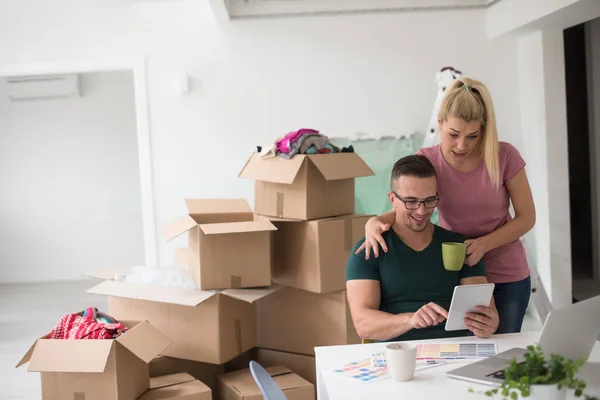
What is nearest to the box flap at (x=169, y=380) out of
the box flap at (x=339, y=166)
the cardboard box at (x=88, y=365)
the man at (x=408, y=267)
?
the cardboard box at (x=88, y=365)

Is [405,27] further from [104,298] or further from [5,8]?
[104,298]

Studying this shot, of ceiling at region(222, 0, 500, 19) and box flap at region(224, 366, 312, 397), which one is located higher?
ceiling at region(222, 0, 500, 19)

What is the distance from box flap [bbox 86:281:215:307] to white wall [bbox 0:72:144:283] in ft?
14.2

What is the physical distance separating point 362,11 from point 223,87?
1.18 meters

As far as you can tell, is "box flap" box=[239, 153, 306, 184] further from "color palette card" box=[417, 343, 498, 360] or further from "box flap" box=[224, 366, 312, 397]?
"color palette card" box=[417, 343, 498, 360]

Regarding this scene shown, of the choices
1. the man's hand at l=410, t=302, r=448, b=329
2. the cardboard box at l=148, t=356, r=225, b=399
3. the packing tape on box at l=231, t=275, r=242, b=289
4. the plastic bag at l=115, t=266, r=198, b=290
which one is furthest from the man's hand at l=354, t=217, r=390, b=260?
the cardboard box at l=148, t=356, r=225, b=399

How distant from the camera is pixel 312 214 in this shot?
3422 millimetres

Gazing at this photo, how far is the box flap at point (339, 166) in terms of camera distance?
11.0ft

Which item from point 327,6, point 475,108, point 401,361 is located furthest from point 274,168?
point 327,6

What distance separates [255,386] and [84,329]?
32.4 inches

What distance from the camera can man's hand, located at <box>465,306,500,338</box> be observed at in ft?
6.57

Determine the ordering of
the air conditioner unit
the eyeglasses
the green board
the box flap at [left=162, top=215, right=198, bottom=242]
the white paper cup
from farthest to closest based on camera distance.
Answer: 1. the air conditioner unit
2. the green board
3. the box flap at [left=162, top=215, right=198, bottom=242]
4. the eyeglasses
5. the white paper cup

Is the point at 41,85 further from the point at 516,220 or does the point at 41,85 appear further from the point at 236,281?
the point at 516,220

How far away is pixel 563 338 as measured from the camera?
1.65m
